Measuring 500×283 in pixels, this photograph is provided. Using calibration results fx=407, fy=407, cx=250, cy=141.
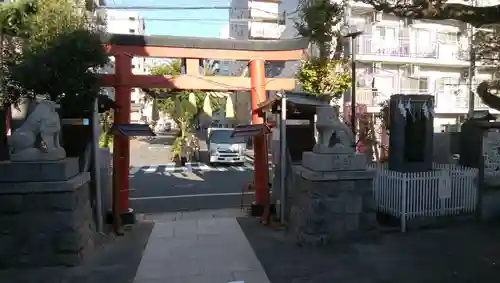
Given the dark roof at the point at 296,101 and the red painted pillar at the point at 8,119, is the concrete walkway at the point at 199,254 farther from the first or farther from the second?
the red painted pillar at the point at 8,119

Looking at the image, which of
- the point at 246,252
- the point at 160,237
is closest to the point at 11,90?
the point at 160,237

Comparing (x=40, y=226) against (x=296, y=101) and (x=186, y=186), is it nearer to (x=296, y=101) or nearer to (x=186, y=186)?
(x=296, y=101)

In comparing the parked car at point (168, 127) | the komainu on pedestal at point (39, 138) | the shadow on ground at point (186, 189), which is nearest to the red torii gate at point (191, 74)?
the shadow on ground at point (186, 189)

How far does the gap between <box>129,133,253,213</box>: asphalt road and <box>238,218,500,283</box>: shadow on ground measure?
4565 mm

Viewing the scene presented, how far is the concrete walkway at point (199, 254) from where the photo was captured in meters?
6.32

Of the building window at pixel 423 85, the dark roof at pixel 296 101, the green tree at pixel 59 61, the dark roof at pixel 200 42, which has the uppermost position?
the building window at pixel 423 85

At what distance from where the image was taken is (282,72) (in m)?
26.8

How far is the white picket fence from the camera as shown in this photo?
8.55m

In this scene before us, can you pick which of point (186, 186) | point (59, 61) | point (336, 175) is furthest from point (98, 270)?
point (186, 186)

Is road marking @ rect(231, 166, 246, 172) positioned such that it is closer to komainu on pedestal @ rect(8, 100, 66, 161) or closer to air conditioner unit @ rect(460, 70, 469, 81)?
komainu on pedestal @ rect(8, 100, 66, 161)

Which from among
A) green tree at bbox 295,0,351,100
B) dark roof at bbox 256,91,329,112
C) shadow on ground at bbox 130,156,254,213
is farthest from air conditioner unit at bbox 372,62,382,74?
dark roof at bbox 256,91,329,112

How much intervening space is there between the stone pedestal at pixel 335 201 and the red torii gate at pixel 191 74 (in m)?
2.51

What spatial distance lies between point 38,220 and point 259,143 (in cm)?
543

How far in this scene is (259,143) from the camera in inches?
412
